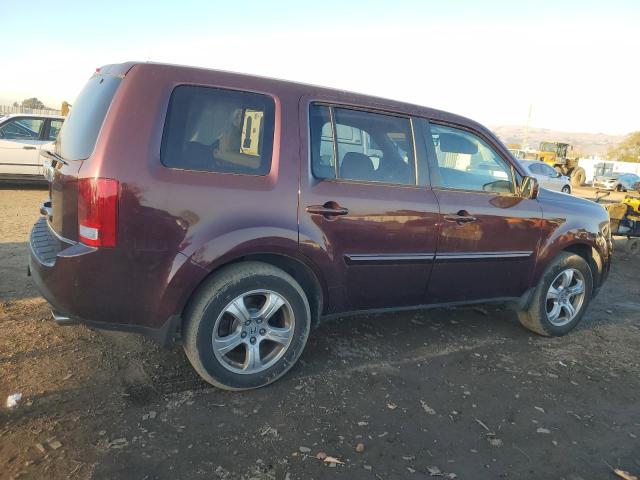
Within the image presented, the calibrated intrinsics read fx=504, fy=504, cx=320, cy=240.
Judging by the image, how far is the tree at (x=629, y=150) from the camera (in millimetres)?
55781

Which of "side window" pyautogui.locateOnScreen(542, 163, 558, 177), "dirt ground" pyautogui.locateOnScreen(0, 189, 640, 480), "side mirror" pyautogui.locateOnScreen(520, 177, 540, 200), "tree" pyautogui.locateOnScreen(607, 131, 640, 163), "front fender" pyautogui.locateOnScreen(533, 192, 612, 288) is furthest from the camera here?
"tree" pyautogui.locateOnScreen(607, 131, 640, 163)

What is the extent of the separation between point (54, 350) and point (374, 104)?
2.80 meters

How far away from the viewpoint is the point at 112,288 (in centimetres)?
275

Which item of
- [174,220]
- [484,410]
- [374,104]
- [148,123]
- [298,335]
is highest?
[374,104]

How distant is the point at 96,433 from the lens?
264 cm

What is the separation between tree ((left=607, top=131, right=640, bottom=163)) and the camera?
183 ft

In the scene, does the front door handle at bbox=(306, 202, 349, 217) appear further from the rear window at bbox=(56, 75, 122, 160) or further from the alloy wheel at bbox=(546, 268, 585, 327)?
the alloy wheel at bbox=(546, 268, 585, 327)

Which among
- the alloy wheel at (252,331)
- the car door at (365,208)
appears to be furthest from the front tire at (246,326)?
the car door at (365,208)

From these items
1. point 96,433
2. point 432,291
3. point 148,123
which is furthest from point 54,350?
point 432,291

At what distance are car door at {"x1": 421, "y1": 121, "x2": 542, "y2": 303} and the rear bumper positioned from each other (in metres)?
1.91

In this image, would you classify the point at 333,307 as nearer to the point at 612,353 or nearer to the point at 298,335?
the point at 298,335

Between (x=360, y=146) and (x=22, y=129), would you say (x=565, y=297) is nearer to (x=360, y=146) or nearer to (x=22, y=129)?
(x=360, y=146)

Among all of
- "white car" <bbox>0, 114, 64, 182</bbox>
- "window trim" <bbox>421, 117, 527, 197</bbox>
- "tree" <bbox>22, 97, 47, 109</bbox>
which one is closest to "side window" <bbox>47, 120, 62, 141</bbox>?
"white car" <bbox>0, 114, 64, 182</bbox>

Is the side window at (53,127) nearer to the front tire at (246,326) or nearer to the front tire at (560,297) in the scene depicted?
the front tire at (246,326)
